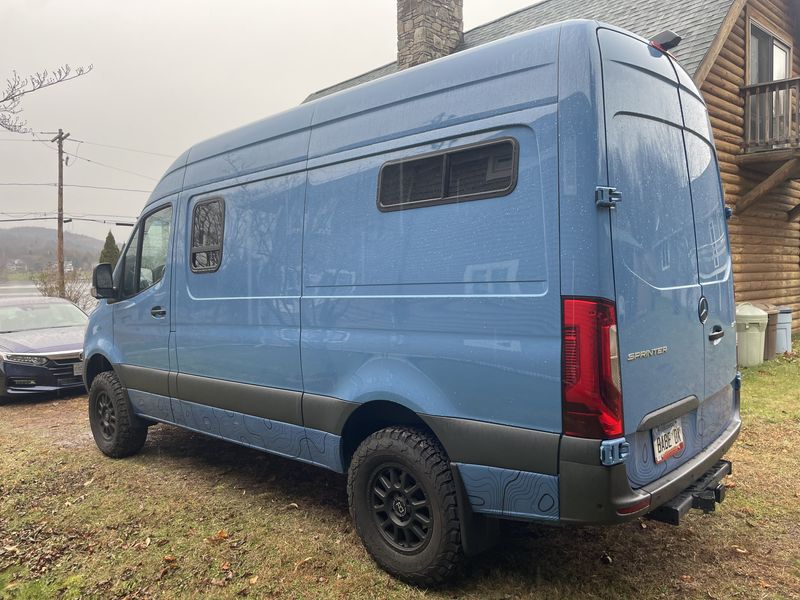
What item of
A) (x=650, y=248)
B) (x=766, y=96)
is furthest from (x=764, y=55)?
(x=650, y=248)

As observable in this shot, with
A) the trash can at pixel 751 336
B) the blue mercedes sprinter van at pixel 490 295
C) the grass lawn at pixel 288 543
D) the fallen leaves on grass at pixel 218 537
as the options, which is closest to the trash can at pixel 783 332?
the trash can at pixel 751 336

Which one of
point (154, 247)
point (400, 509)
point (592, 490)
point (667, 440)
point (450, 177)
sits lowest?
point (400, 509)

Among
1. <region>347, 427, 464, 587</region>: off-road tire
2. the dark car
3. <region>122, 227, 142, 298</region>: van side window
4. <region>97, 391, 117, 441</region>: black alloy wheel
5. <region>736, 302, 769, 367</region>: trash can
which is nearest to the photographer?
<region>347, 427, 464, 587</region>: off-road tire

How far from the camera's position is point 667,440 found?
2.79m

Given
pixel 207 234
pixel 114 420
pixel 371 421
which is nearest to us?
Result: pixel 371 421

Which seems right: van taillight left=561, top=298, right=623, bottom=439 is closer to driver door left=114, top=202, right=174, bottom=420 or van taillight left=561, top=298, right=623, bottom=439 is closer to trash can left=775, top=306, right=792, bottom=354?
driver door left=114, top=202, right=174, bottom=420

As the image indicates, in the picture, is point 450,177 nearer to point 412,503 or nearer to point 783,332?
point 412,503

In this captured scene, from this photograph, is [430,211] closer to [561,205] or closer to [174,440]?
[561,205]

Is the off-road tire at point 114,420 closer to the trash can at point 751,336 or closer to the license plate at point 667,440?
the license plate at point 667,440

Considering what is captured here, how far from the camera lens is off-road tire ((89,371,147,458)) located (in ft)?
17.2

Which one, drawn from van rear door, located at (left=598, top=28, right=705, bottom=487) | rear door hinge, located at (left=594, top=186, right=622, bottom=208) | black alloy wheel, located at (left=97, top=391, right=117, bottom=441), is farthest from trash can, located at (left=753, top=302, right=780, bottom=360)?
black alloy wheel, located at (left=97, top=391, right=117, bottom=441)

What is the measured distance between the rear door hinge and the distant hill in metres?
18.5

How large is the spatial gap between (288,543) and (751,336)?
8159 millimetres

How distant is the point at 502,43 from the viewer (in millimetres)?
2848
